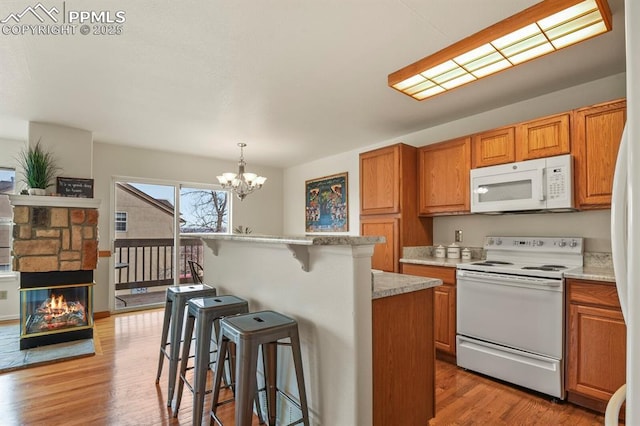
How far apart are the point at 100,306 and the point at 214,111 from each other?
3.36 meters

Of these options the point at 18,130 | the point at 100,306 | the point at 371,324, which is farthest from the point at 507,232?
the point at 18,130

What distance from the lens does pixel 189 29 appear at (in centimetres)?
198

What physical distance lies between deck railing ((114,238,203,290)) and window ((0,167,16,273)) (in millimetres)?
1283

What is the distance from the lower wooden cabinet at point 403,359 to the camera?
1565mm

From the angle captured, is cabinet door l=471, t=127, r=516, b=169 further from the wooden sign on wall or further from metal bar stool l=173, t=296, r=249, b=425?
the wooden sign on wall

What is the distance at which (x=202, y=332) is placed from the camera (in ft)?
6.31

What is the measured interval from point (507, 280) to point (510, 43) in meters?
1.73

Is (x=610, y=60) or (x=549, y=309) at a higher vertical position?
(x=610, y=60)

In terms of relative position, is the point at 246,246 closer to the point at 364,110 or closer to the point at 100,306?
the point at 364,110

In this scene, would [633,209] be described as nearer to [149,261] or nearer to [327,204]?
[327,204]

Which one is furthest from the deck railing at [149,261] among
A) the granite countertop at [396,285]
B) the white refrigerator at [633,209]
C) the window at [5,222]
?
the white refrigerator at [633,209]

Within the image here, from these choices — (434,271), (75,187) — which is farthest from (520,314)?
(75,187)

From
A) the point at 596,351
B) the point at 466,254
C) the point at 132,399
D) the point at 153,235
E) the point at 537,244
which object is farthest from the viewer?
the point at 153,235

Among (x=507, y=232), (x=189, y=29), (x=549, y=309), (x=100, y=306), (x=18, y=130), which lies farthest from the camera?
(x=100, y=306)
